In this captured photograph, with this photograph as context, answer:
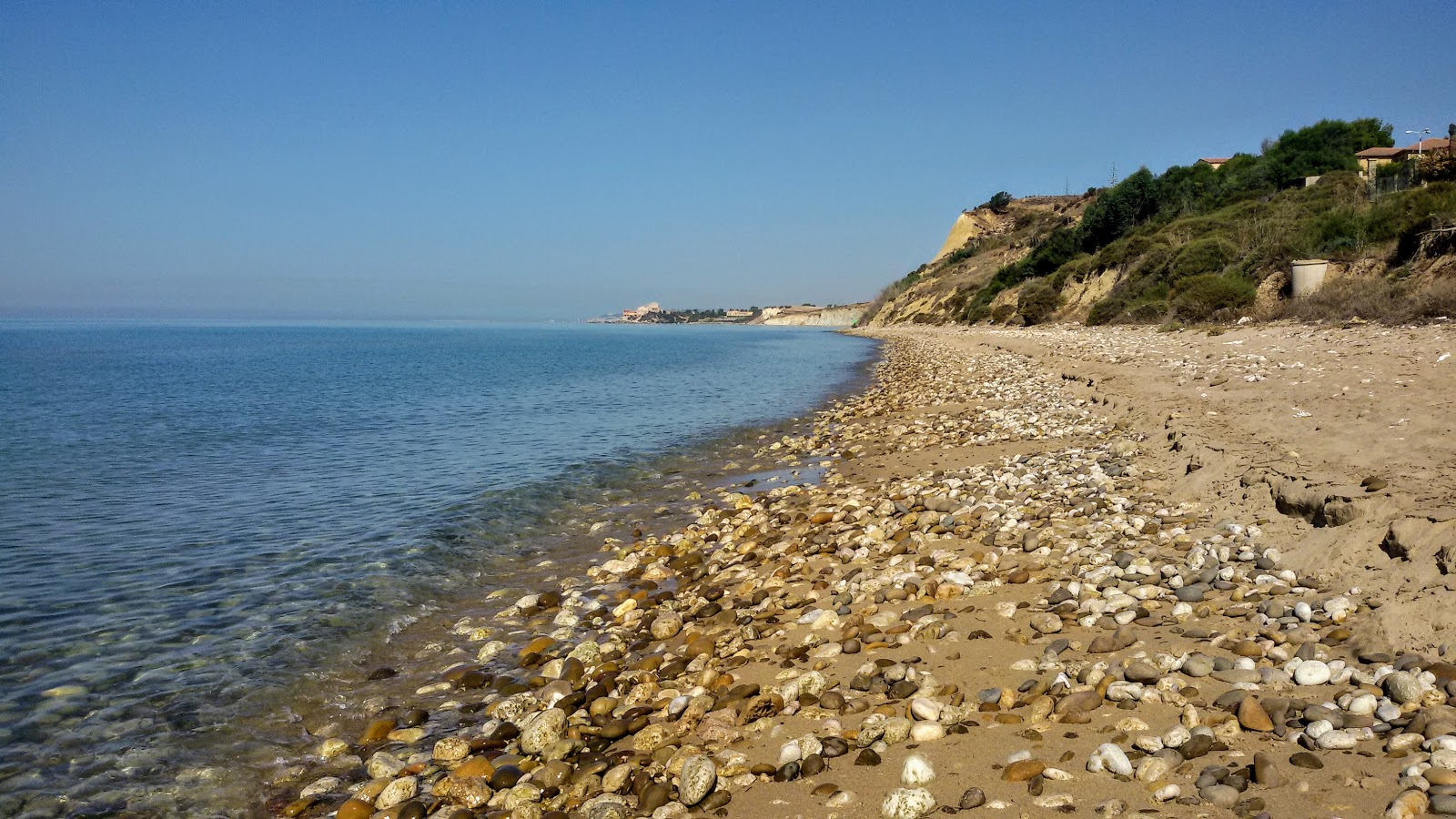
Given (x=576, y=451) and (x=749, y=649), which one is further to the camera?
(x=576, y=451)

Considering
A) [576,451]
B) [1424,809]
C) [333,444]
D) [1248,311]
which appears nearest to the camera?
[1424,809]

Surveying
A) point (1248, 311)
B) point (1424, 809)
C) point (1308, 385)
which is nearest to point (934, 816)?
point (1424, 809)

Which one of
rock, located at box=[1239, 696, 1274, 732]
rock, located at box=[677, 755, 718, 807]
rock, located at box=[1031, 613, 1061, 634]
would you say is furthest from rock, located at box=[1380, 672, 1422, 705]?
rock, located at box=[677, 755, 718, 807]

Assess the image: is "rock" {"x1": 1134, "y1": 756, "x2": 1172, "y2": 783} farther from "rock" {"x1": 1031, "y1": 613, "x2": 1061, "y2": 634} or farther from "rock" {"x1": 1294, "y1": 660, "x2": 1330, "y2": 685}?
"rock" {"x1": 1031, "y1": 613, "x2": 1061, "y2": 634}

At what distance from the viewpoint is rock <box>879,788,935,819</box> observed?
3119mm

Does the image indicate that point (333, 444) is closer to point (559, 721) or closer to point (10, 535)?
point (10, 535)

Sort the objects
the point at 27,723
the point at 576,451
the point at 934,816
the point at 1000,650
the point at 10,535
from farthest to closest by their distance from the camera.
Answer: the point at 576,451 < the point at 10,535 < the point at 27,723 < the point at 1000,650 < the point at 934,816

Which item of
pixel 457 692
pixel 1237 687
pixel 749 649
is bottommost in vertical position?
pixel 457 692

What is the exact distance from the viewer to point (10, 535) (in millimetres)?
9664

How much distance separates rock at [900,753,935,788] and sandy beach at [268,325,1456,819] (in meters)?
0.02

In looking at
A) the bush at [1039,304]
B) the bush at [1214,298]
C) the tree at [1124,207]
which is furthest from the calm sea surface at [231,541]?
the tree at [1124,207]

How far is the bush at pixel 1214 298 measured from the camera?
23.0 m

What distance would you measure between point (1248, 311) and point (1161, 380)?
1168 cm

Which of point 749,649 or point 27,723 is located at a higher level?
point 749,649
